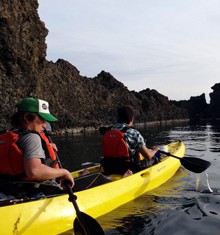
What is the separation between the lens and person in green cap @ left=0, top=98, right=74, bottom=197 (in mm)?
4758

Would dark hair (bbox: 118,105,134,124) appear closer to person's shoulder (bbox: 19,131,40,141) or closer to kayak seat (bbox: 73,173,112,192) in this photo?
kayak seat (bbox: 73,173,112,192)

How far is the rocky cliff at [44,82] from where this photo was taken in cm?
3594

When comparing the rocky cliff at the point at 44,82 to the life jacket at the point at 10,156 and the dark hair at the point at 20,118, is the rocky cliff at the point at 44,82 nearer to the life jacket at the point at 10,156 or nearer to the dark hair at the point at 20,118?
the dark hair at the point at 20,118

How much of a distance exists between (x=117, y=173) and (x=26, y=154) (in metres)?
3.97

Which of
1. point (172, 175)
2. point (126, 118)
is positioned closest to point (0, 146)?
point (126, 118)

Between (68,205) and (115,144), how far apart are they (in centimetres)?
222

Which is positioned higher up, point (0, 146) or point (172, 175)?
point (0, 146)

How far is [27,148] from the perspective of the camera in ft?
15.7

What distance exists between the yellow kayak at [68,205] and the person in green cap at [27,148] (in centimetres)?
56

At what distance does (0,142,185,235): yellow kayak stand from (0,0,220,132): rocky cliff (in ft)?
83.8

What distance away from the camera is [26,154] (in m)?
4.74

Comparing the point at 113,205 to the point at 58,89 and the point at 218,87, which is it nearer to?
the point at 58,89

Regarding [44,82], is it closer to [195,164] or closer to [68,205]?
[195,164]

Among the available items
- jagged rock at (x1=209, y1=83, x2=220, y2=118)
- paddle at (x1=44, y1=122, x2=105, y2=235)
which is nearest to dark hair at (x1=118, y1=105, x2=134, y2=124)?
paddle at (x1=44, y1=122, x2=105, y2=235)
